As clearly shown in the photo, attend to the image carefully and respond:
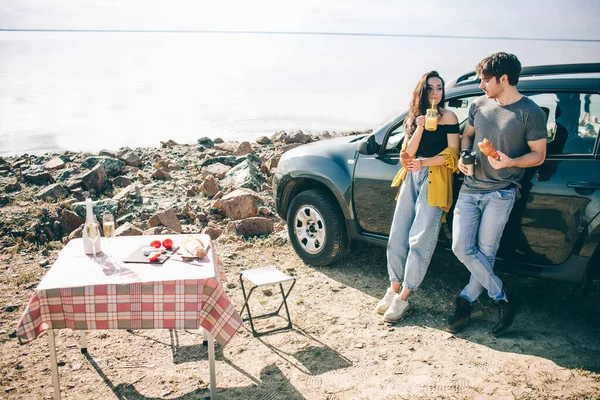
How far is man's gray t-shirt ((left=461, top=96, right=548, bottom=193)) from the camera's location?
4.23m

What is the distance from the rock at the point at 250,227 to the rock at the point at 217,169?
3.04 m

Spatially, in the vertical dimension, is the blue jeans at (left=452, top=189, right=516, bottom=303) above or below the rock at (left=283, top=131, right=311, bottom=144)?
above

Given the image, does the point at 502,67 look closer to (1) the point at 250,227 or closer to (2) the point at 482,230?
(2) the point at 482,230

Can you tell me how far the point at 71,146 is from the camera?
15242mm

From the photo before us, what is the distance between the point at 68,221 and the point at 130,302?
4692 mm

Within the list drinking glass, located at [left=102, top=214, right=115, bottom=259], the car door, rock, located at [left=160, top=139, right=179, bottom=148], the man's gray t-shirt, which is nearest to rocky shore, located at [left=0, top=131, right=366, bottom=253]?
rock, located at [left=160, top=139, right=179, bottom=148]

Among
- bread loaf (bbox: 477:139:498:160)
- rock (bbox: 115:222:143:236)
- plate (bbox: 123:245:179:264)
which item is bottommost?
rock (bbox: 115:222:143:236)

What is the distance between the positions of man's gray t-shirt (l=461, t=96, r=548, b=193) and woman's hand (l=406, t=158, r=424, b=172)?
1.26 ft

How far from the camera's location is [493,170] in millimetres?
4383

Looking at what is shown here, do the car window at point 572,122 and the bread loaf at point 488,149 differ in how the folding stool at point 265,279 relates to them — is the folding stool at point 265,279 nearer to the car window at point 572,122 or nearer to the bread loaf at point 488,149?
the bread loaf at point 488,149

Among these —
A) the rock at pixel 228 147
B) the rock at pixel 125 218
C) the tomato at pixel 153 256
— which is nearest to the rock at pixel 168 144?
the rock at pixel 228 147

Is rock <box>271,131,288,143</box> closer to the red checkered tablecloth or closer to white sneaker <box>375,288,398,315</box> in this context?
white sneaker <box>375,288,398,315</box>

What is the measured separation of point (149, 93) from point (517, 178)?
73.4 ft

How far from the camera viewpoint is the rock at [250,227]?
7410mm
